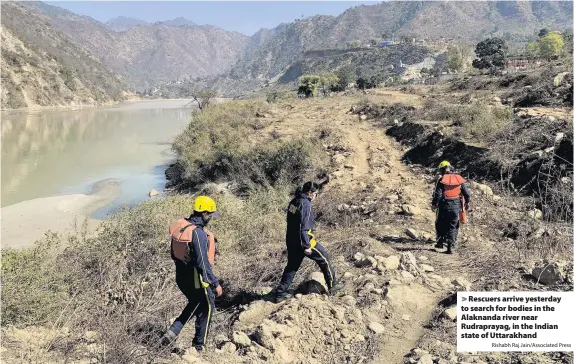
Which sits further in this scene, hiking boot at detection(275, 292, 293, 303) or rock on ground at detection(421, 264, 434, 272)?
rock on ground at detection(421, 264, 434, 272)

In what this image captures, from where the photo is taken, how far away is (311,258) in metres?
5.24

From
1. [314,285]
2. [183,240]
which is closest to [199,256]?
[183,240]

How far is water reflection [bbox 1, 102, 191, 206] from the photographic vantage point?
23.1 metres

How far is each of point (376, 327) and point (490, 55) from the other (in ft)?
172

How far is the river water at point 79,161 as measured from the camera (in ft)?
71.9

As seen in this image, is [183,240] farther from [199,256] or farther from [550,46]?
[550,46]

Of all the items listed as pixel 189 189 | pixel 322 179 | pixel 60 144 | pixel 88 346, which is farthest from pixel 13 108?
pixel 88 346

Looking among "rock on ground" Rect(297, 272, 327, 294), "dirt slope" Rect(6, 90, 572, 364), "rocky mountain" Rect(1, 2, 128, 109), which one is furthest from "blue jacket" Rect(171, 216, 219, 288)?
"rocky mountain" Rect(1, 2, 128, 109)

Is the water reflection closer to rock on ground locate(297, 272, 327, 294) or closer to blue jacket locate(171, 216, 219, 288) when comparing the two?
rock on ground locate(297, 272, 327, 294)

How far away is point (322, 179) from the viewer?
1353cm

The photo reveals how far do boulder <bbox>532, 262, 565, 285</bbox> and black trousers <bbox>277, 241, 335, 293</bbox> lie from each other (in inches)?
91.5

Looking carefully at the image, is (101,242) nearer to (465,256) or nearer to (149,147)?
(465,256)

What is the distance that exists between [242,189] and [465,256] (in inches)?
412

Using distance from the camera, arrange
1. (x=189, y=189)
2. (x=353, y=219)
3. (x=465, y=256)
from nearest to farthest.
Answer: (x=465, y=256), (x=353, y=219), (x=189, y=189)
